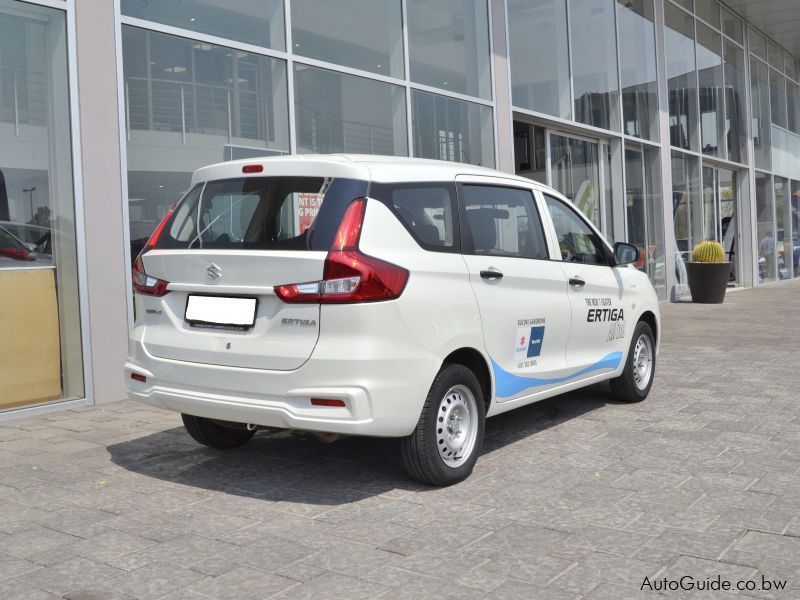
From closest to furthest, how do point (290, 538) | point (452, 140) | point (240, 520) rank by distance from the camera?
point (290, 538)
point (240, 520)
point (452, 140)

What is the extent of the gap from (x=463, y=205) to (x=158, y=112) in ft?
12.2

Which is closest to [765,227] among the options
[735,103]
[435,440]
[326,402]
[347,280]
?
[735,103]

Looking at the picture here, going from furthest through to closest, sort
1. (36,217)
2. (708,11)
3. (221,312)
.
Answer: (708,11) → (36,217) → (221,312)

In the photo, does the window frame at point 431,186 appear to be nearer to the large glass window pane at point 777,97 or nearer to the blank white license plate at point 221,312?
the blank white license plate at point 221,312

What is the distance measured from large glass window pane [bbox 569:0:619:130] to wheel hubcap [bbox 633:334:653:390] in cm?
801

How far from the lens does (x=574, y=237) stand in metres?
5.93

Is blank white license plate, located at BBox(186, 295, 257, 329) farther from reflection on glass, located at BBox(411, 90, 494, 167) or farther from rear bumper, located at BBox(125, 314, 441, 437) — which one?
reflection on glass, located at BBox(411, 90, 494, 167)

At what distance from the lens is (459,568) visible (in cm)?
334

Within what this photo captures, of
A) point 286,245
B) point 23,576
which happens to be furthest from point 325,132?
point 23,576

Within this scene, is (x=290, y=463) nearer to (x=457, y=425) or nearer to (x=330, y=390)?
(x=457, y=425)

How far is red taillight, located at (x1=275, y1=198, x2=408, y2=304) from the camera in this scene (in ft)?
13.1

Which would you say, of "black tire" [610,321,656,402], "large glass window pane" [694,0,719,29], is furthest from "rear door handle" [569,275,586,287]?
"large glass window pane" [694,0,719,29]

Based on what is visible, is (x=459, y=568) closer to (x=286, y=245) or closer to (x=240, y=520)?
(x=240, y=520)

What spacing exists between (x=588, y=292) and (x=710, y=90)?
16.6m
